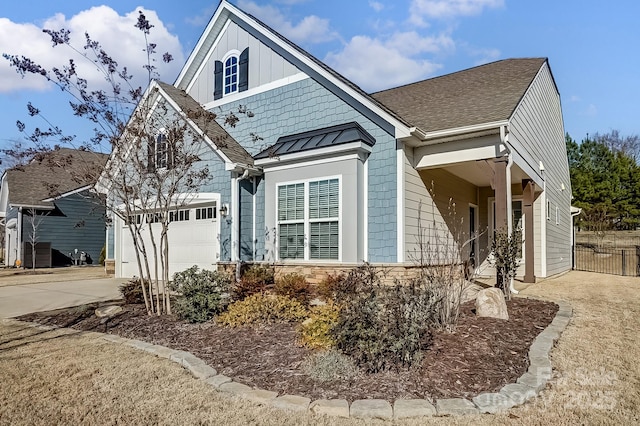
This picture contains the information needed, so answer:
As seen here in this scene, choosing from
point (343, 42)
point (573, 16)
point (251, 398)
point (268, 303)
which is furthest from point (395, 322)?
point (343, 42)

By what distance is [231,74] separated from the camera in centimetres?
1221

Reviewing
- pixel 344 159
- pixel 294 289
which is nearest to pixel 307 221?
pixel 344 159

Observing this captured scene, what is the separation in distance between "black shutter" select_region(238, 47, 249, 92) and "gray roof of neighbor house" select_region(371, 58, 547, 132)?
14.0 feet

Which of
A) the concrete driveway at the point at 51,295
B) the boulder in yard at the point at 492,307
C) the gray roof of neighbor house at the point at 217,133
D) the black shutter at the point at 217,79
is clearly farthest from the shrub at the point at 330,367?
the black shutter at the point at 217,79

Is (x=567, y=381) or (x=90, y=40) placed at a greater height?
(x=90, y=40)

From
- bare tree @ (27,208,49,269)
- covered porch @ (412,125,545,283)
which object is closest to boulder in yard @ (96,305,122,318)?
covered porch @ (412,125,545,283)

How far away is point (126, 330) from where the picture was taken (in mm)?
6059

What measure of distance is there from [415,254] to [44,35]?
825 centimetres

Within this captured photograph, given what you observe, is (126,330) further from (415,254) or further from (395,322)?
(415,254)

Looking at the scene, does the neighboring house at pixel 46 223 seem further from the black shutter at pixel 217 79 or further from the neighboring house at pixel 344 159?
the black shutter at pixel 217 79

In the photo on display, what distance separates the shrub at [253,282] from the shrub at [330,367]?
311 centimetres

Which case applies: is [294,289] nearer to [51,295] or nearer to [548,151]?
[51,295]

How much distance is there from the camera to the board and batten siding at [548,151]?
34.2ft

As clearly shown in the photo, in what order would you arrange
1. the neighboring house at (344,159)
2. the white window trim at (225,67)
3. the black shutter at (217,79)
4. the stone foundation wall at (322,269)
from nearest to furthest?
the stone foundation wall at (322,269), the neighboring house at (344,159), the white window trim at (225,67), the black shutter at (217,79)
